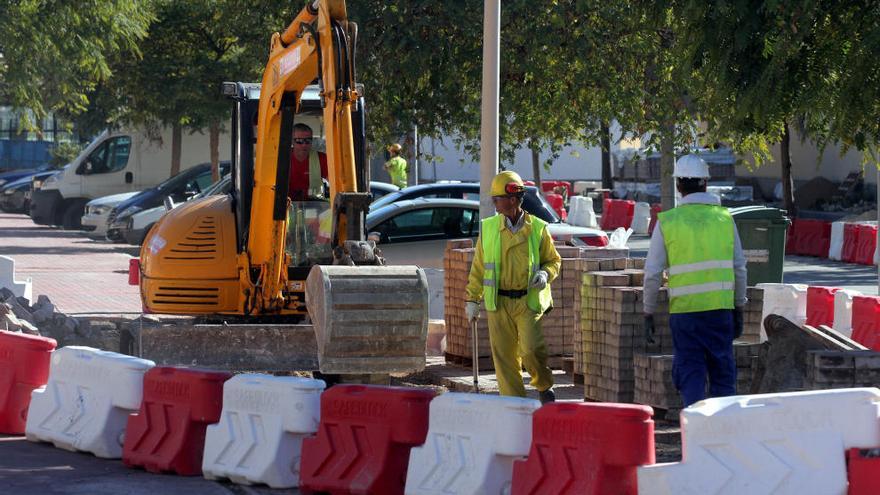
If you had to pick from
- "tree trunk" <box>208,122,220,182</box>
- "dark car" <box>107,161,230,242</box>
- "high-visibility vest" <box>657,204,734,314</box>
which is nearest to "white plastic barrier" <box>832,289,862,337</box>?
"high-visibility vest" <box>657,204,734,314</box>

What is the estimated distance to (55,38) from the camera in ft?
71.5

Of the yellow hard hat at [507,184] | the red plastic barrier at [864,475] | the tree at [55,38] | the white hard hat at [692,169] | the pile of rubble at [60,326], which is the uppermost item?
the tree at [55,38]

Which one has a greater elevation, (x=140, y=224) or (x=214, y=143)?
(x=214, y=143)

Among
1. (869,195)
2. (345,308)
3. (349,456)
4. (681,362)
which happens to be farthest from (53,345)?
(869,195)

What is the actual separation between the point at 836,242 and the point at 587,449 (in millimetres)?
22963

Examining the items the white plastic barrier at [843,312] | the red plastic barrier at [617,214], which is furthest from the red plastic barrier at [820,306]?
the red plastic barrier at [617,214]

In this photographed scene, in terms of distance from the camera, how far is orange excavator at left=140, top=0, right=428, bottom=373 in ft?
33.8

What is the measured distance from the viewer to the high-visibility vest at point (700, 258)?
938cm

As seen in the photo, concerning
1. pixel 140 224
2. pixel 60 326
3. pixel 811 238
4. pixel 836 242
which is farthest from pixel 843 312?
pixel 140 224

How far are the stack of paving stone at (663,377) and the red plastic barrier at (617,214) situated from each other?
26.5m

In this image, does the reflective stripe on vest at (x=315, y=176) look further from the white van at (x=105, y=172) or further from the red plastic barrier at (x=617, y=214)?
the red plastic barrier at (x=617, y=214)

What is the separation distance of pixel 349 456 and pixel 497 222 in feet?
8.91

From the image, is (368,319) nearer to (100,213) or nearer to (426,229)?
(426,229)

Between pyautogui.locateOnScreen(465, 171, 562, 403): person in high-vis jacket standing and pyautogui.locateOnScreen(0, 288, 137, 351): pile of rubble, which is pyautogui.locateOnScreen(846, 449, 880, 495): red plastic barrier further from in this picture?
pyautogui.locateOnScreen(0, 288, 137, 351): pile of rubble
